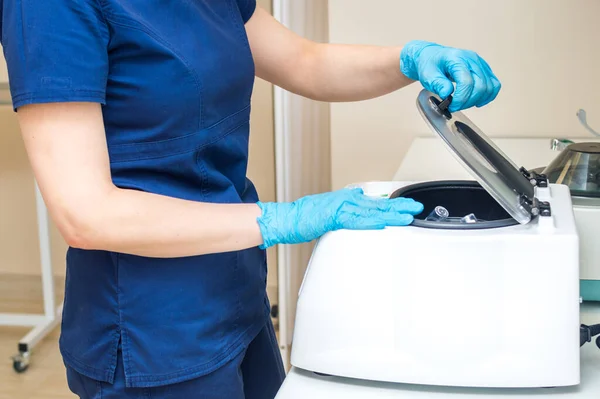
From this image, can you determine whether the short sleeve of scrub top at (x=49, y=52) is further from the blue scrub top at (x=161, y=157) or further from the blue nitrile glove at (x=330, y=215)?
the blue nitrile glove at (x=330, y=215)

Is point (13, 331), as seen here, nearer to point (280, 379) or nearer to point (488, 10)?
point (280, 379)

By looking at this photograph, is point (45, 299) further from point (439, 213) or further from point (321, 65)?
point (439, 213)

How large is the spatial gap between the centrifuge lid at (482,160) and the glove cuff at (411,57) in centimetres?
14

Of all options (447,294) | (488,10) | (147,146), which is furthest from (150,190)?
(488,10)

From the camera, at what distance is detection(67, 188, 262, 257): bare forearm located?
847 mm

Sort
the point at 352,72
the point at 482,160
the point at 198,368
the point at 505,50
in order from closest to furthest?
the point at 482,160, the point at 198,368, the point at 352,72, the point at 505,50

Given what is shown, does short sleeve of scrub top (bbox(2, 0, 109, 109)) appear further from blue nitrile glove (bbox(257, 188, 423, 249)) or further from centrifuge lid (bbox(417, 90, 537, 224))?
centrifuge lid (bbox(417, 90, 537, 224))

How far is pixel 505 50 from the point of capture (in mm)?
1994

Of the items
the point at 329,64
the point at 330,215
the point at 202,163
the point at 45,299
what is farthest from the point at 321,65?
the point at 45,299

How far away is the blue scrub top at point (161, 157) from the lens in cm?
88

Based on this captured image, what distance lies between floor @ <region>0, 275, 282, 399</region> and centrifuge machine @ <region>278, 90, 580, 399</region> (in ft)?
5.59

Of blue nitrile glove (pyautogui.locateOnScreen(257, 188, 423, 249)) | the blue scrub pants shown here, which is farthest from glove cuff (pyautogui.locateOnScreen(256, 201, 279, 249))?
the blue scrub pants

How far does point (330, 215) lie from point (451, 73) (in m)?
0.37

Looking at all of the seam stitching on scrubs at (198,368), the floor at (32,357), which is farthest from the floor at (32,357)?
the seam stitching on scrubs at (198,368)
